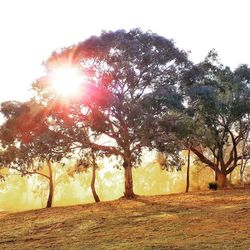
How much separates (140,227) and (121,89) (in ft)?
49.0

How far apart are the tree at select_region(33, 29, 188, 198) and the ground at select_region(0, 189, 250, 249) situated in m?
5.21

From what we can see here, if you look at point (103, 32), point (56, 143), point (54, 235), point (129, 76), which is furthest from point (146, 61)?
point (54, 235)

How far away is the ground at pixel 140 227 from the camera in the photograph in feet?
55.4

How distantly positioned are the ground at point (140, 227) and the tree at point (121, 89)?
17.1 ft

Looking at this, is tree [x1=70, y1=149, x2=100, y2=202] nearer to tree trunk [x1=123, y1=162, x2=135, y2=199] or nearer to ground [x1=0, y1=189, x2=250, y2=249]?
tree trunk [x1=123, y1=162, x2=135, y2=199]

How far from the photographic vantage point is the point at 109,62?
108ft

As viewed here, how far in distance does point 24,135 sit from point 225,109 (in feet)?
64.3

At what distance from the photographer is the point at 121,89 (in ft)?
111

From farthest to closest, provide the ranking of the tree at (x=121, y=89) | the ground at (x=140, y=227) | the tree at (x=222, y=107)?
the tree at (x=222, y=107)
the tree at (x=121, y=89)
the ground at (x=140, y=227)

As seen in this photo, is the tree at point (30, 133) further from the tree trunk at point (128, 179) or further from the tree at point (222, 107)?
the tree at point (222, 107)

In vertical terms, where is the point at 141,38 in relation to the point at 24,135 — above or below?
above

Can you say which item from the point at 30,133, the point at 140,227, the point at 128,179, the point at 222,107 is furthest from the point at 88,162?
the point at 140,227

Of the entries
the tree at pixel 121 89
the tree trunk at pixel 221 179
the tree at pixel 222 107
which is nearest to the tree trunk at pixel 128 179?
the tree at pixel 121 89

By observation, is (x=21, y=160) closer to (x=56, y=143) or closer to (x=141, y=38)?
(x=56, y=143)
